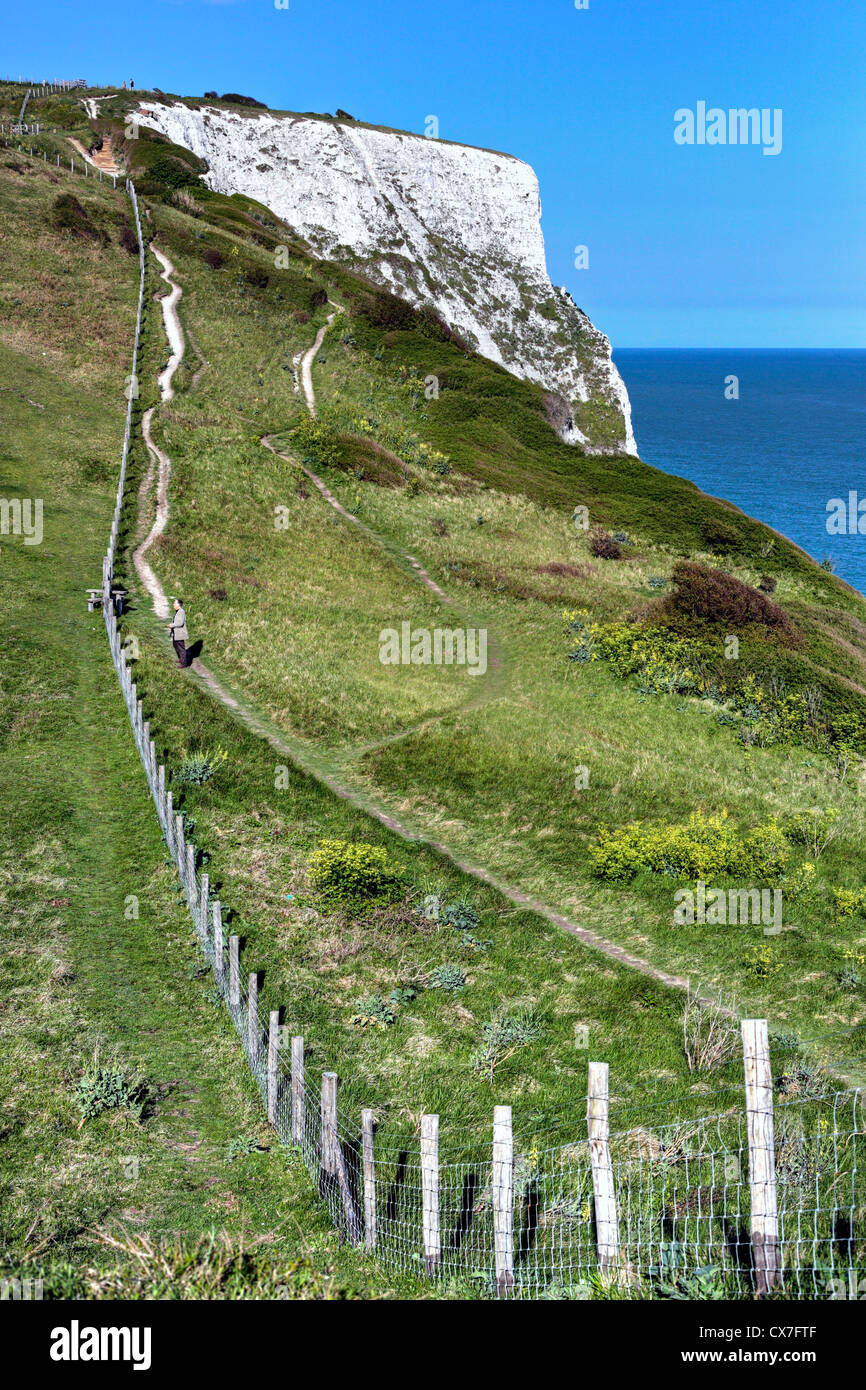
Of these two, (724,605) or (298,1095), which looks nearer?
(298,1095)

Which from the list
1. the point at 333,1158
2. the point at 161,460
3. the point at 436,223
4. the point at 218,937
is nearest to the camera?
the point at 333,1158

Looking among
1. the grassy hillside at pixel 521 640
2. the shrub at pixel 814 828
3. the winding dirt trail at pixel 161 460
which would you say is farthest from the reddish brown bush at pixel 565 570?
the shrub at pixel 814 828

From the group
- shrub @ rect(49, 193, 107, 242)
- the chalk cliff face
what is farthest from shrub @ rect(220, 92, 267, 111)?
shrub @ rect(49, 193, 107, 242)

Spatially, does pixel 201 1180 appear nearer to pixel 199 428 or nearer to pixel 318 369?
pixel 199 428

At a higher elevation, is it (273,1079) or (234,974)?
(234,974)

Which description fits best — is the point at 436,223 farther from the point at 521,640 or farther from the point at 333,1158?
the point at 333,1158

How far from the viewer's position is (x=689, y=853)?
21297 mm

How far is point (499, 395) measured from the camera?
6625cm

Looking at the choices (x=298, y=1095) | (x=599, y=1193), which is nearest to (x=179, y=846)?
(x=298, y=1095)

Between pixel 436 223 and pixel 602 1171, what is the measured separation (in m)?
148

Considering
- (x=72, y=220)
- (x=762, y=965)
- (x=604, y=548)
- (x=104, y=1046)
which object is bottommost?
(x=104, y=1046)

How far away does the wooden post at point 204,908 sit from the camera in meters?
16.4

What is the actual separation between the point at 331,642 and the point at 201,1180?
2363 centimetres
